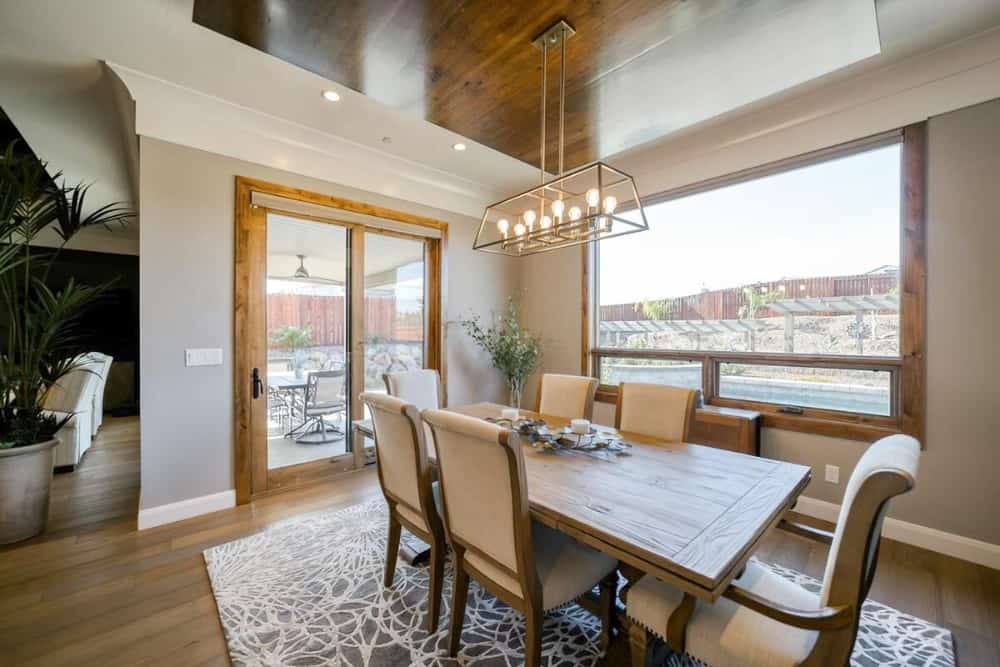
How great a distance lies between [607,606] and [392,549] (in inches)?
42.4

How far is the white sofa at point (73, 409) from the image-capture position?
11.6 feet

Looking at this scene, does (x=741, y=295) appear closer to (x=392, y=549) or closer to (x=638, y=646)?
(x=638, y=646)

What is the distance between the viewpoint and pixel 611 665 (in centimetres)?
156

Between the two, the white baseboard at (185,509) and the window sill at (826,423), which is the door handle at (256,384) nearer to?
the white baseboard at (185,509)

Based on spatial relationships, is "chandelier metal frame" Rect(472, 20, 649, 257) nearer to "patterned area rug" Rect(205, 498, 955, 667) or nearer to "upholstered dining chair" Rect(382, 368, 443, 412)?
"upholstered dining chair" Rect(382, 368, 443, 412)

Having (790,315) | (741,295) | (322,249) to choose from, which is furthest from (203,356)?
(790,315)

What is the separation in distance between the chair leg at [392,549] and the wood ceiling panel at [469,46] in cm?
234

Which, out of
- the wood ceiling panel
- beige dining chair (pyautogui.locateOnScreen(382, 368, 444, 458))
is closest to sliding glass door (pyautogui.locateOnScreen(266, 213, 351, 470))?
beige dining chair (pyautogui.locateOnScreen(382, 368, 444, 458))

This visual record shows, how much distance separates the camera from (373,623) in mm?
1805

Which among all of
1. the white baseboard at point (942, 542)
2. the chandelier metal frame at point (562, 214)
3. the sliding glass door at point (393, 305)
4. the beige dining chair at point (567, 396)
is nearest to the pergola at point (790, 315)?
the white baseboard at point (942, 542)

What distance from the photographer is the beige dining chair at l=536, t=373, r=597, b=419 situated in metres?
2.72

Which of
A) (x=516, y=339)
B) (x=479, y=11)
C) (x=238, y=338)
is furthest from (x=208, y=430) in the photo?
(x=479, y=11)

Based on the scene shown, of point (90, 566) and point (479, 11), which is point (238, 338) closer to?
point (90, 566)

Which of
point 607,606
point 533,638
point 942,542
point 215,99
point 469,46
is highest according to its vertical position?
point 215,99
